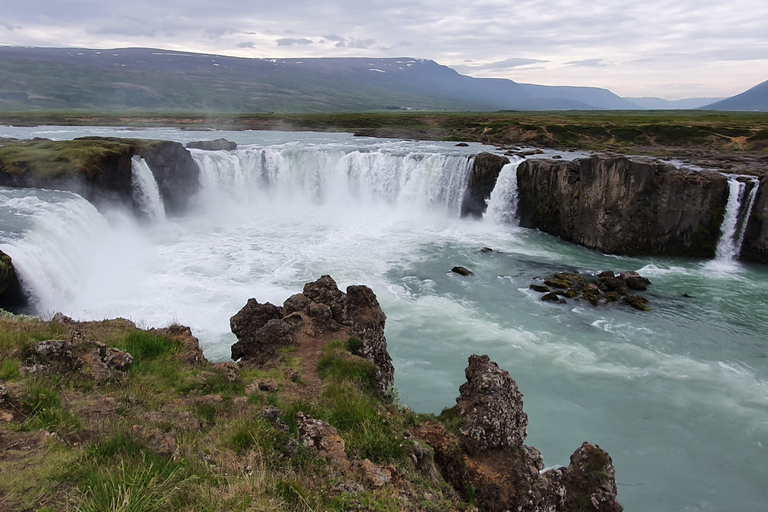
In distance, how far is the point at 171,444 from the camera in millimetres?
4855

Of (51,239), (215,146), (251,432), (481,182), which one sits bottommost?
(51,239)

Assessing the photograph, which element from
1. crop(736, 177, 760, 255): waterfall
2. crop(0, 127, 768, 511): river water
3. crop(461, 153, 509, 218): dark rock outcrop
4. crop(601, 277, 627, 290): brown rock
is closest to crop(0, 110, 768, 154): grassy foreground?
crop(736, 177, 760, 255): waterfall

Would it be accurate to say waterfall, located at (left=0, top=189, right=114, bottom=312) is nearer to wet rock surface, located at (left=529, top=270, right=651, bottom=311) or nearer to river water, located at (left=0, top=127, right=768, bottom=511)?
river water, located at (left=0, top=127, right=768, bottom=511)

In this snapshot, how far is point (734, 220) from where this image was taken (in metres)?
25.7

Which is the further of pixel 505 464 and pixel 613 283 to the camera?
pixel 613 283

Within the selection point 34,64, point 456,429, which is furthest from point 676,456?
point 34,64

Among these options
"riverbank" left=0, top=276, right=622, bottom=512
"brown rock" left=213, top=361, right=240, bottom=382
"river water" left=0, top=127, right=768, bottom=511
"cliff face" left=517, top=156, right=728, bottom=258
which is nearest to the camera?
"riverbank" left=0, top=276, right=622, bottom=512

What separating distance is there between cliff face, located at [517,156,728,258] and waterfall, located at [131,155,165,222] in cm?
2580

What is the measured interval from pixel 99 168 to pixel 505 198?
24.7 m

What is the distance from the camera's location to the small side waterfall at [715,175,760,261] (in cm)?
2545

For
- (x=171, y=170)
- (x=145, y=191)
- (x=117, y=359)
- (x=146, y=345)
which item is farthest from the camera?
(x=171, y=170)

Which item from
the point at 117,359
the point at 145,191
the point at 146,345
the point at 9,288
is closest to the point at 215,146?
the point at 145,191

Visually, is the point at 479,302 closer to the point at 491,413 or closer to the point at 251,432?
the point at 491,413

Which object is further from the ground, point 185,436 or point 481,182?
point 185,436
